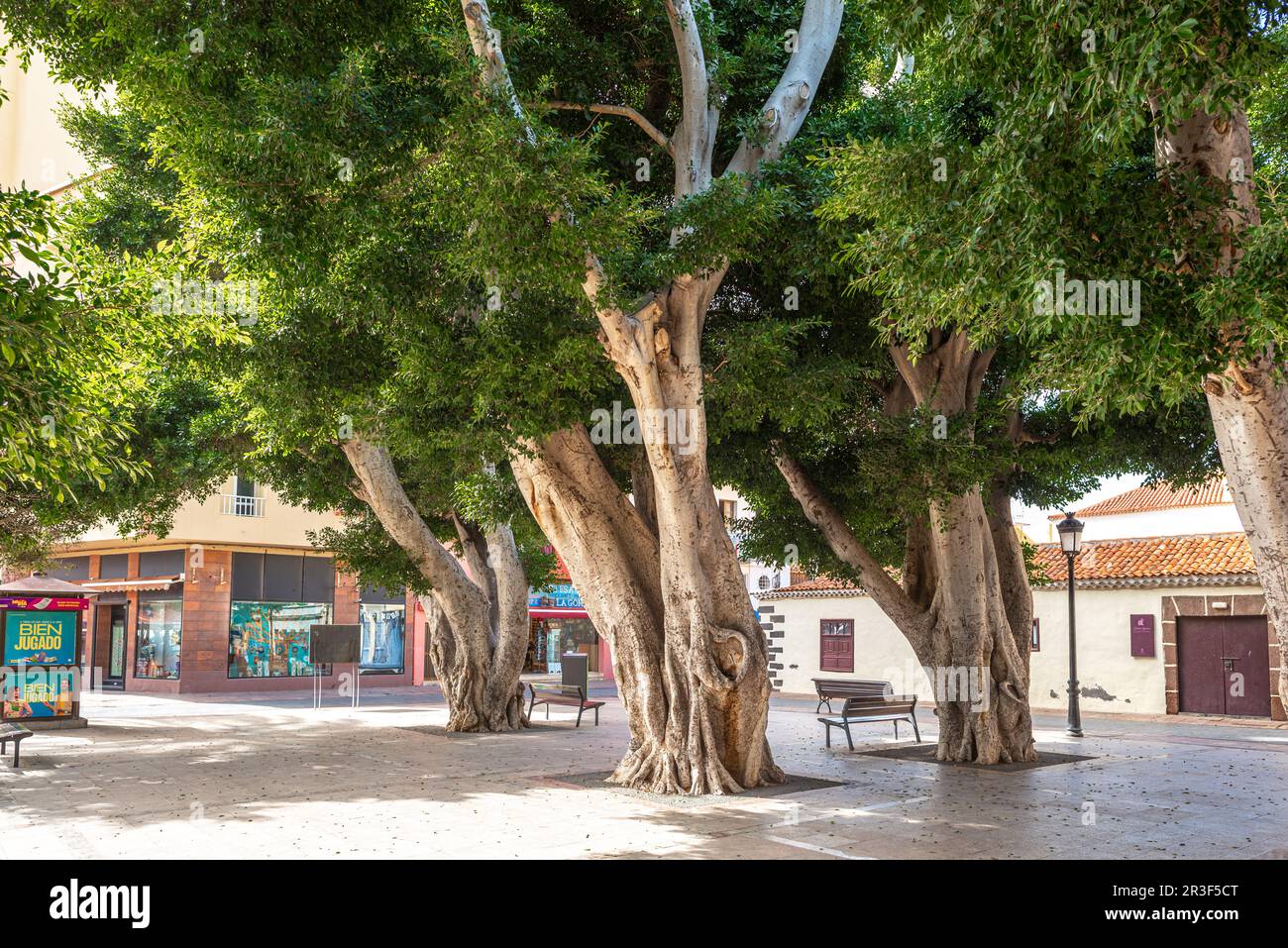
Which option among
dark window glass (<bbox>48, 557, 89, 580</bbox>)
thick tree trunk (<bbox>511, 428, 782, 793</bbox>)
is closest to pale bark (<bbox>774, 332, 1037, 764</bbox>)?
thick tree trunk (<bbox>511, 428, 782, 793</bbox>)

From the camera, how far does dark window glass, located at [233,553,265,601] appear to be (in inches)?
1214

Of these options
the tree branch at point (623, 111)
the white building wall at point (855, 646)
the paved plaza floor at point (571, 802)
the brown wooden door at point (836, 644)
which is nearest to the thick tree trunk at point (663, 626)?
the paved plaza floor at point (571, 802)

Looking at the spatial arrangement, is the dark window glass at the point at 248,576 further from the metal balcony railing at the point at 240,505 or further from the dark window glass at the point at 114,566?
the dark window glass at the point at 114,566

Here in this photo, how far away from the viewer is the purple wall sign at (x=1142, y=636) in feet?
76.7

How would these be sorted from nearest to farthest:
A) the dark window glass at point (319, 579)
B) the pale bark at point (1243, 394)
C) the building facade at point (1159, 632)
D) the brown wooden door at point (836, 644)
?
the pale bark at point (1243, 394) < the building facade at point (1159, 632) < the brown wooden door at point (836, 644) < the dark window glass at point (319, 579)

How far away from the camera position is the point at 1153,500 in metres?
33.6

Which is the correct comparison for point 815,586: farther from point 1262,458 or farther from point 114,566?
point 1262,458

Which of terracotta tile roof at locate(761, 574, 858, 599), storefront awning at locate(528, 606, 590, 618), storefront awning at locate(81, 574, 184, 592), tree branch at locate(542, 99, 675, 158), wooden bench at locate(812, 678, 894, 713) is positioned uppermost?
tree branch at locate(542, 99, 675, 158)

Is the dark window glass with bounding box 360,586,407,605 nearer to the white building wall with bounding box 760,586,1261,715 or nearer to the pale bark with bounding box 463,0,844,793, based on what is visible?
the white building wall with bounding box 760,586,1261,715

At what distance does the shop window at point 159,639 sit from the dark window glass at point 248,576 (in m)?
1.63

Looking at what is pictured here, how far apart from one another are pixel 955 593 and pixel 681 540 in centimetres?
445

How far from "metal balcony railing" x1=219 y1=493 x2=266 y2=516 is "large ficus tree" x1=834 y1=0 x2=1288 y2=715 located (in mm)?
27088

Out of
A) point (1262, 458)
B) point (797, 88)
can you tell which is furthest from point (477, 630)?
point (1262, 458)

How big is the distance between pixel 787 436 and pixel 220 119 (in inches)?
290
